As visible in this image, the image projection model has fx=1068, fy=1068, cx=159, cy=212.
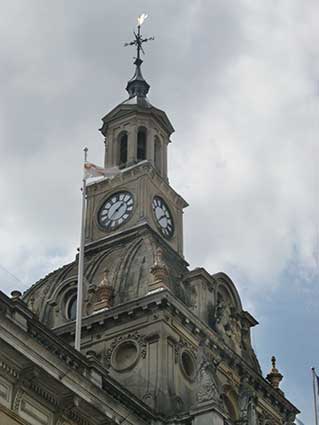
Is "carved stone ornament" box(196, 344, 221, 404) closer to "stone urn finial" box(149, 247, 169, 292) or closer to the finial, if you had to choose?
"stone urn finial" box(149, 247, 169, 292)

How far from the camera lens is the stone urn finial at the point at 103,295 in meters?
53.5

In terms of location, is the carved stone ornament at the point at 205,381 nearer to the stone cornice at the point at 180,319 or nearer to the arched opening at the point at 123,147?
the stone cornice at the point at 180,319

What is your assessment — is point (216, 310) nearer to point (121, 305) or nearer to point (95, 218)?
point (121, 305)

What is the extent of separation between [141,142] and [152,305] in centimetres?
1763

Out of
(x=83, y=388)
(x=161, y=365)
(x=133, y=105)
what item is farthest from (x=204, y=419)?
(x=133, y=105)

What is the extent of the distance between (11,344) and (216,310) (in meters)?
22.4

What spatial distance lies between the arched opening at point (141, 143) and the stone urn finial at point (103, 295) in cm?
1354

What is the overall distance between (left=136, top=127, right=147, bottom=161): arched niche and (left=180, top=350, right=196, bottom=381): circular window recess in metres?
17.5

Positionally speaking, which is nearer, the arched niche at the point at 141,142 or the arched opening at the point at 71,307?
the arched opening at the point at 71,307

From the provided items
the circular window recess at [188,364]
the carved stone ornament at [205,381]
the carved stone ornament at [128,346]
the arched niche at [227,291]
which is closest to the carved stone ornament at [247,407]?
the circular window recess at [188,364]

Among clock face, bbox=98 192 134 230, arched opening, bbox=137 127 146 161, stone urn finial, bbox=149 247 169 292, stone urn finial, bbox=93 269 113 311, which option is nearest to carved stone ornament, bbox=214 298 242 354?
stone urn finial, bbox=149 247 169 292

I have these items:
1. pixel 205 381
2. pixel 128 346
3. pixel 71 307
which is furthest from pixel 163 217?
pixel 205 381

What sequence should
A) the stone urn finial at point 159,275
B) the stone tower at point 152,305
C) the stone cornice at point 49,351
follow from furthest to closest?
the stone urn finial at point 159,275 → the stone tower at point 152,305 → the stone cornice at point 49,351

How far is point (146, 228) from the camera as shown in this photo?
193 feet
